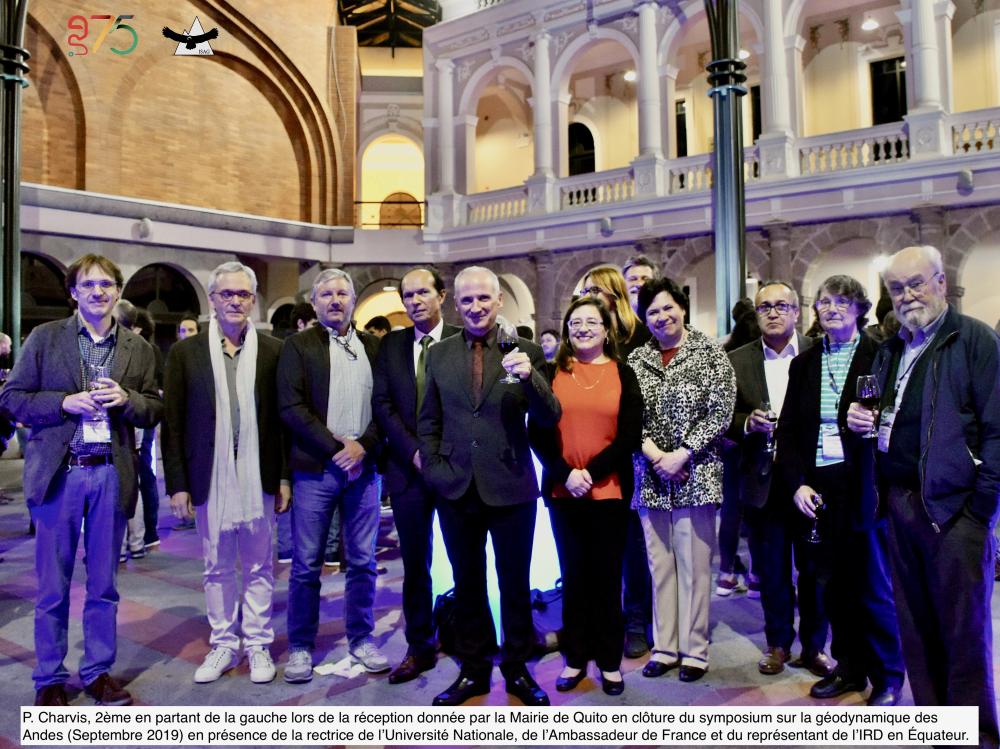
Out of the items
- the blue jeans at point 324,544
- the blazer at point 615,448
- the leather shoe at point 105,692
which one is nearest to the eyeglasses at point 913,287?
the blazer at point 615,448

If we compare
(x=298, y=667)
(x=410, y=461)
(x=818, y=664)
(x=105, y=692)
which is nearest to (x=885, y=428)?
(x=818, y=664)

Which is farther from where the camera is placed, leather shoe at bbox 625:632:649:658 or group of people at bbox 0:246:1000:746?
leather shoe at bbox 625:632:649:658

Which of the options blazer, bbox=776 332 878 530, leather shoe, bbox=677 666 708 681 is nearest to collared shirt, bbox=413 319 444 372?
blazer, bbox=776 332 878 530

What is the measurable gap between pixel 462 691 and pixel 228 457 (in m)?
1.55

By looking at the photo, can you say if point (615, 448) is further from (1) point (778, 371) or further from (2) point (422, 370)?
(1) point (778, 371)

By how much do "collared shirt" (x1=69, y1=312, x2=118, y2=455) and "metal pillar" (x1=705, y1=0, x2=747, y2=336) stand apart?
12.7ft

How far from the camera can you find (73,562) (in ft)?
10.9

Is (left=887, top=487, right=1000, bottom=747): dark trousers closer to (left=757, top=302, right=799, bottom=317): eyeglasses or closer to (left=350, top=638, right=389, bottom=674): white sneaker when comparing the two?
(left=757, top=302, right=799, bottom=317): eyeglasses

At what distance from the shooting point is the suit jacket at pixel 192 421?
12.0ft

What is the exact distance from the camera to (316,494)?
12.1 ft

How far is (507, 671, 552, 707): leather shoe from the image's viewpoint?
3277 millimetres

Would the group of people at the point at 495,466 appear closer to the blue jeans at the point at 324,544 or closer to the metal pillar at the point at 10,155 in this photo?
the blue jeans at the point at 324,544

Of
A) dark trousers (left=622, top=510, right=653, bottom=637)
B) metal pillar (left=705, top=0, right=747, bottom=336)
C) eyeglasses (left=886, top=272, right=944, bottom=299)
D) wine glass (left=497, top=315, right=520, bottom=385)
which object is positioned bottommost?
dark trousers (left=622, top=510, right=653, bottom=637)

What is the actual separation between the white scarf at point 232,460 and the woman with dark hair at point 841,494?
2.53 meters
